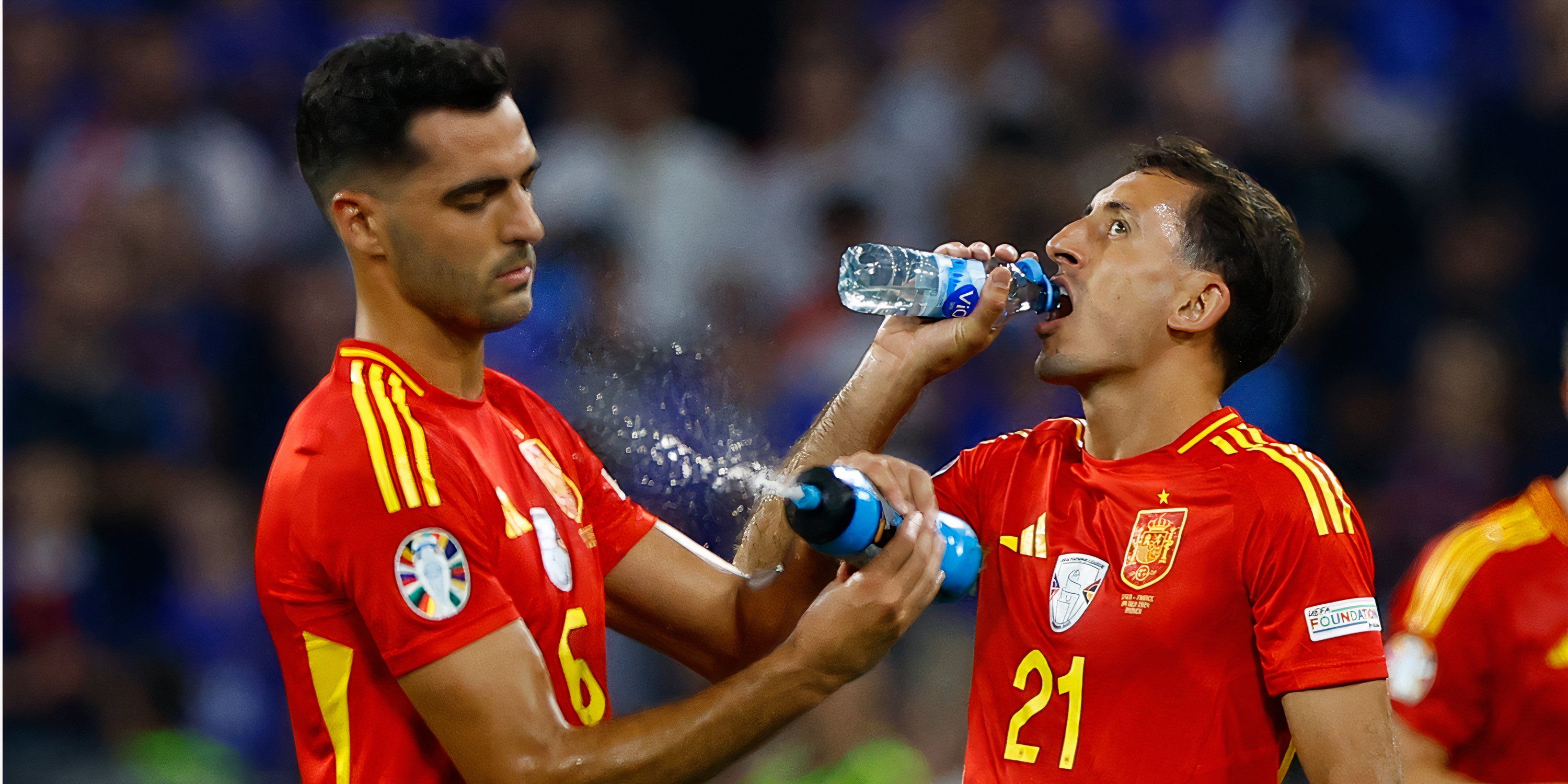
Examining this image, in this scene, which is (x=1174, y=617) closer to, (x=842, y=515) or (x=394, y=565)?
(x=842, y=515)

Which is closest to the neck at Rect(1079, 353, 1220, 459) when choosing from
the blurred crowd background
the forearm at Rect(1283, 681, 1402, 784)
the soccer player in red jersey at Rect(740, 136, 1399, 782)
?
the soccer player in red jersey at Rect(740, 136, 1399, 782)

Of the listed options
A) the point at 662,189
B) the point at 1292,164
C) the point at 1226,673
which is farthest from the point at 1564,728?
the point at 662,189

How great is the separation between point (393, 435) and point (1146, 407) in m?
1.59

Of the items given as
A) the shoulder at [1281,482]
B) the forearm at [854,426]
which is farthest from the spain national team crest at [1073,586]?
the forearm at [854,426]

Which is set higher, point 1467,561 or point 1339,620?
point 1339,620

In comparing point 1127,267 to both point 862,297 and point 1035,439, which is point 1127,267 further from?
point 862,297

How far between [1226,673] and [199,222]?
5.23 meters

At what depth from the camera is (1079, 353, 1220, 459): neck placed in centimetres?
317

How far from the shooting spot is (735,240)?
662 cm

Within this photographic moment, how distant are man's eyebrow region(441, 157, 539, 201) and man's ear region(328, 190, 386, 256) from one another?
0.46 feet

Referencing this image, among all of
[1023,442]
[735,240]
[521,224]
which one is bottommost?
[735,240]

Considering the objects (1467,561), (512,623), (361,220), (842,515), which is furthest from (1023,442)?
(361,220)

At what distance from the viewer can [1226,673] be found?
9.33 feet

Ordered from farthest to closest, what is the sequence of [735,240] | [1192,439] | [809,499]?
[735,240], [1192,439], [809,499]
